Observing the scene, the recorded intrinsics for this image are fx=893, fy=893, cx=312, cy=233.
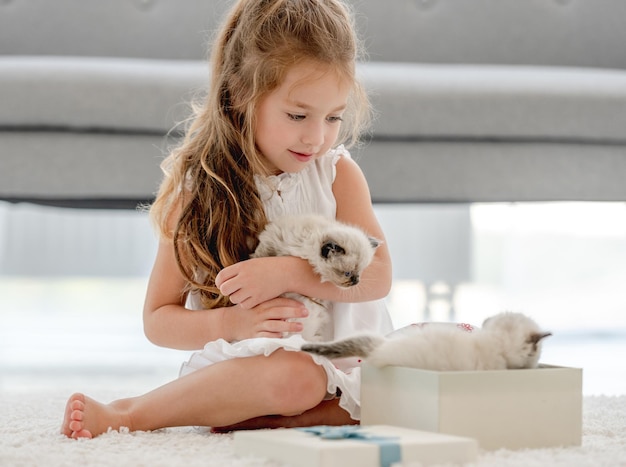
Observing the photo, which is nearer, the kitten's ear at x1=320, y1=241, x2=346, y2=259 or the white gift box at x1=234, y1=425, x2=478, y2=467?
the white gift box at x1=234, y1=425, x2=478, y2=467

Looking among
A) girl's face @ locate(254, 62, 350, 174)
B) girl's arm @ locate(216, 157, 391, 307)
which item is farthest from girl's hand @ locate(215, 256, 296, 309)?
girl's face @ locate(254, 62, 350, 174)

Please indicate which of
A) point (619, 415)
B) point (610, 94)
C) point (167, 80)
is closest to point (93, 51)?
point (167, 80)

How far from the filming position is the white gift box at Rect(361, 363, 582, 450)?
3.51 ft

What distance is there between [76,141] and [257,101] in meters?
0.95

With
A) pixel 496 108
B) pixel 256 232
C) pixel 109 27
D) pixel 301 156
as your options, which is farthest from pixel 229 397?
pixel 109 27

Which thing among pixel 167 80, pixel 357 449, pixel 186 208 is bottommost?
pixel 357 449

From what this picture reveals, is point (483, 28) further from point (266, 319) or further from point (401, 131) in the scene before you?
point (266, 319)

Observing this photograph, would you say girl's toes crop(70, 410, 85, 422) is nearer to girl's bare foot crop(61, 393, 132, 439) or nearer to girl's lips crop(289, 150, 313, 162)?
girl's bare foot crop(61, 393, 132, 439)

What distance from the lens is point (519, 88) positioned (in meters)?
2.44

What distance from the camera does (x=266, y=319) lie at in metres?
1.41

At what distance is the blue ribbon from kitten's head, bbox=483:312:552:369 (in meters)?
0.24

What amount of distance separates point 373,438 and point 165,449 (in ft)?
1.07

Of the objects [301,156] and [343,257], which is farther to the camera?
[301,156]

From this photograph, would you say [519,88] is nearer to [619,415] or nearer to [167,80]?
[167,80]
